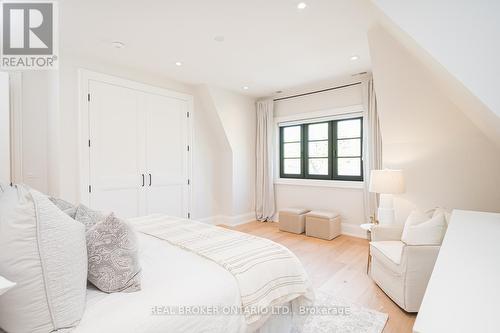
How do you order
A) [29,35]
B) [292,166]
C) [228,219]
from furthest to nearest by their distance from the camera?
[292,166], [228,219], [29,35]

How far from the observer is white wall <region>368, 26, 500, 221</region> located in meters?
2.35

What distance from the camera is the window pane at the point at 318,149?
179 inches

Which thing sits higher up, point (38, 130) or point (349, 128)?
point (349, 128)

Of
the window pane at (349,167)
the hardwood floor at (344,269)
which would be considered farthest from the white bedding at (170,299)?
the window pane at (349,167)

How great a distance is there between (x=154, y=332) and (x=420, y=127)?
9.88ft

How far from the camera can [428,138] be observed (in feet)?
8.80

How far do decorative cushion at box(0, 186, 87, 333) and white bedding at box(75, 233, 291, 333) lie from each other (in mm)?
105

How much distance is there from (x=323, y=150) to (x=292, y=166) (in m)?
0.73

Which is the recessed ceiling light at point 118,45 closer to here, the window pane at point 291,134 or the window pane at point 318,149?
the window pane at point 291,134

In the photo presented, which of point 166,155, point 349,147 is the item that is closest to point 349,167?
point 349,147

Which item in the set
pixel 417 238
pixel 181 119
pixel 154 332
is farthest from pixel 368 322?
pixel 181 119

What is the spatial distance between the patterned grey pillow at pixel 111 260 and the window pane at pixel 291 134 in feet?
13.8

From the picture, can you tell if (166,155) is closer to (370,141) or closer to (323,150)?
(323,150)

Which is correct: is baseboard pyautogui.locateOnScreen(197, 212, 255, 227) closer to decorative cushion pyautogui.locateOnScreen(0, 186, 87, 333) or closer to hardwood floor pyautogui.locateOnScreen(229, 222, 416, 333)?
hardwood floor pyautogui.locateOnScreen(229, 222, 416, 333)
